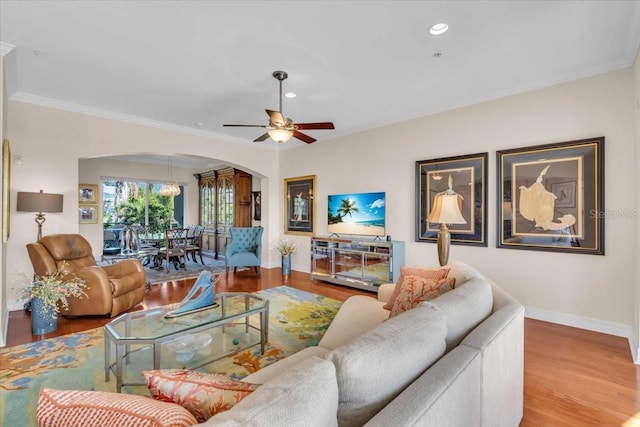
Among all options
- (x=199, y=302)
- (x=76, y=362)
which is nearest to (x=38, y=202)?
(x=76, y=362)

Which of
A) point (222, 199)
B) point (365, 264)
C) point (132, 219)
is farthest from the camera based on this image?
point (132, 219)

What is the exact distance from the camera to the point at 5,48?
2.87 metres

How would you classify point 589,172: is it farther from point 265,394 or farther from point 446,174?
point 265,394

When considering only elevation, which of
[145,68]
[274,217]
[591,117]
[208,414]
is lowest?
[208,414]

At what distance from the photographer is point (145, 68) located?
3248mm

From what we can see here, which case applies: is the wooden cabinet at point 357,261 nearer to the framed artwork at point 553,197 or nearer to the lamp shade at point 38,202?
the framed artwork at point 553,197

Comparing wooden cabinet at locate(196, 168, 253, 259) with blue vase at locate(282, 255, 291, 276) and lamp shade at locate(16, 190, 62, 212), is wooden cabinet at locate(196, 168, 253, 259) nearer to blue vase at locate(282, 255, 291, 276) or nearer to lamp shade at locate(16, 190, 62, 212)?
blue vase at locate(282, 255, 291, 276)

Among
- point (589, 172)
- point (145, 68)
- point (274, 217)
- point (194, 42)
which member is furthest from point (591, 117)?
point (274, 217)

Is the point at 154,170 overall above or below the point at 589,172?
above

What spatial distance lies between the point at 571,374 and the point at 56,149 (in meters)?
6.36

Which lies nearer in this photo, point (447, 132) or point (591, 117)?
point (591, 117)

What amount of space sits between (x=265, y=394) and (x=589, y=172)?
402 cm

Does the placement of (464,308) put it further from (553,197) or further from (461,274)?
(553,197)

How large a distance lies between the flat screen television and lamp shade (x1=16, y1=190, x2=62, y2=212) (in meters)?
4.05
